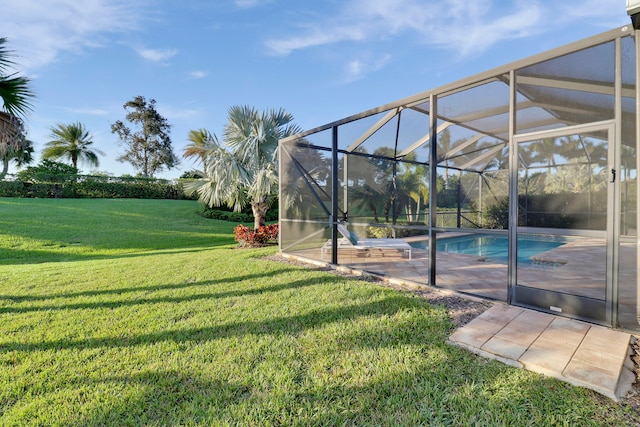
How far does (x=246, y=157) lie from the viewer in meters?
8.64

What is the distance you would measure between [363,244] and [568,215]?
386 centimetres

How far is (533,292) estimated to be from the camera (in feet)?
11.6

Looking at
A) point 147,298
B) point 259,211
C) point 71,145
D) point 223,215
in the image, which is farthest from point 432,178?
point 71,145

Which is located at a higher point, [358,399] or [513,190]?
[513,190]

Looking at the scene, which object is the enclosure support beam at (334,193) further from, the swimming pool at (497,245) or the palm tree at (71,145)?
the palm tree at (71,145)

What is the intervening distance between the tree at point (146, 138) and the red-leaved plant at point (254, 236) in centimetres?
2251

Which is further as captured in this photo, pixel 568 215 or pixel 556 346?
pixel 568 215

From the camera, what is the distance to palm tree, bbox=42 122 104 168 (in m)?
23.6

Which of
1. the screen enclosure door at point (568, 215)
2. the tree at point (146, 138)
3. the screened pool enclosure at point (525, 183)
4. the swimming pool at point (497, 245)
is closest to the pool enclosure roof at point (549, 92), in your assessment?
the screened pool enclosure at point (525, 183)

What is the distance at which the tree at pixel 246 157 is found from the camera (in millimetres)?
8406

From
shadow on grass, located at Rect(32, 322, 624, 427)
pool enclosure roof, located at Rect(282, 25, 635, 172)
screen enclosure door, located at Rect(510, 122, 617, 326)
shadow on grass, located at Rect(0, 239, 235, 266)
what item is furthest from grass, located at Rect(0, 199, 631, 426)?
shadow on grass, located at Rect(0, 239, 235, 266)

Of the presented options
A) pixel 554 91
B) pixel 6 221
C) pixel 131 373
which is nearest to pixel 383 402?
pixel 131 373

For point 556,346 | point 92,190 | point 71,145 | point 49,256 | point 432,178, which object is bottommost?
point 49,256

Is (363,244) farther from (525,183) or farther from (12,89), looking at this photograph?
(12,89)
